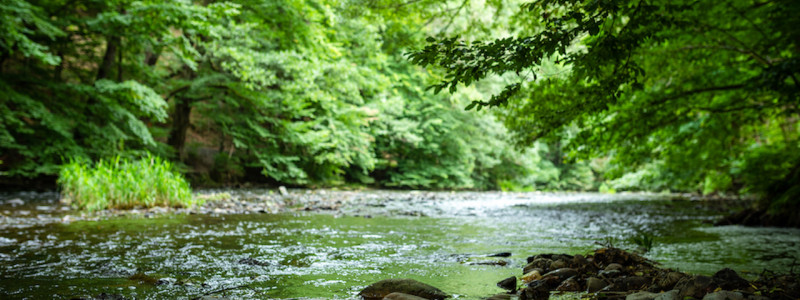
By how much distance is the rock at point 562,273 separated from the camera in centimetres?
310

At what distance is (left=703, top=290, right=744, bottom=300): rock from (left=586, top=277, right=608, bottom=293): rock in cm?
59

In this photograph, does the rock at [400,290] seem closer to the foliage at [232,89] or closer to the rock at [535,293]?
the rock at [535,293]

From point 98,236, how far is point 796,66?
727 cm

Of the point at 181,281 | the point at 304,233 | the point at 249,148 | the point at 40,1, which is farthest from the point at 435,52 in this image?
the point at 249,148

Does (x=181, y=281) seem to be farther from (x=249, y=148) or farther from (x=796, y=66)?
(x=249, y=148)

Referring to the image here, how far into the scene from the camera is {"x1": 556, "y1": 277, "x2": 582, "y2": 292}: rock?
9.57ft

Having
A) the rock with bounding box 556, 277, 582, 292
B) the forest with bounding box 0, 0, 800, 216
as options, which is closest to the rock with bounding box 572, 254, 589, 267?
the rock with bounding box 556, 277, 582, 292

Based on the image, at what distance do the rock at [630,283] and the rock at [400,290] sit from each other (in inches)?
40.8

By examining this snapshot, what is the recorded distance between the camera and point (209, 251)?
4.25m

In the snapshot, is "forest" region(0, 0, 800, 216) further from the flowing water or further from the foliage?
the flowing water

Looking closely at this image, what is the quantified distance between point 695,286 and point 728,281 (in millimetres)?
285

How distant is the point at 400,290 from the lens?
272 centimetres

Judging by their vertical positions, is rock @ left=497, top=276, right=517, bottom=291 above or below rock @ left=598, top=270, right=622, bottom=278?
below

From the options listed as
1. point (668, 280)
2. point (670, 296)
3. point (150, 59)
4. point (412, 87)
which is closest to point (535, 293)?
point (670, 296)
